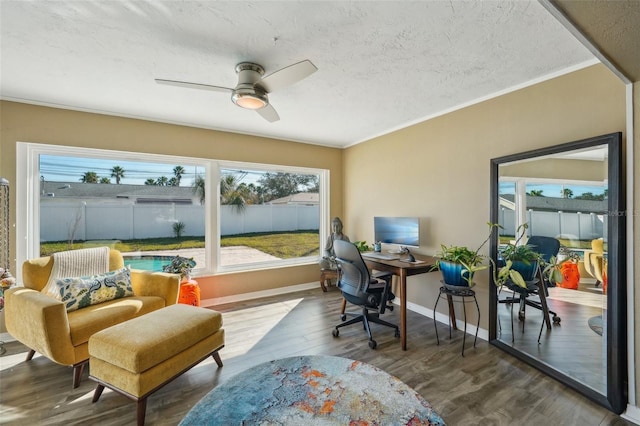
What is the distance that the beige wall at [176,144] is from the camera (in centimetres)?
265

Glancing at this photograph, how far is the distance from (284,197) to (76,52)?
2.87 metres

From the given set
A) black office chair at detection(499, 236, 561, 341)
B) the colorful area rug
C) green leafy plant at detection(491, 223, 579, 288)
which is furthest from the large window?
black office chair at detection(499, 236, 561, 341)

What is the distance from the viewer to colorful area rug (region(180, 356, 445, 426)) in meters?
1.09

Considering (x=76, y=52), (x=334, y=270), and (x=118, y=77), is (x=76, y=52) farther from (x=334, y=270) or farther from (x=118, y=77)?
(x=334, y=270)

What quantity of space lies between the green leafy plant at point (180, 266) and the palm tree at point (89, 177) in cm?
129

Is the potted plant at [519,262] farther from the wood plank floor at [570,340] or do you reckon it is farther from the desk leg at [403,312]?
the desk leg at [403,312]

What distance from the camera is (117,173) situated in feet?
10.6

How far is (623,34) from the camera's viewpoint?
124 cm

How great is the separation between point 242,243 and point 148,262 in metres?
1.21

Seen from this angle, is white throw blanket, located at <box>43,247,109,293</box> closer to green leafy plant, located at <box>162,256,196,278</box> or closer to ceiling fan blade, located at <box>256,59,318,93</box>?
green leafy plant, located at <box>162,256,196,278</box>

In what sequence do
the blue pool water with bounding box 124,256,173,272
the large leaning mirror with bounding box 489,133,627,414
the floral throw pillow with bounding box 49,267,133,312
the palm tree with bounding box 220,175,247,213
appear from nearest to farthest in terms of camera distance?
the large leaning mirror with bounding box 489,133,627,414, the floral throw pillow with bounding box 49,267,133,312, the blue pool water with bounding box 124,256,173,272, the palm tree with bounding box 220,175,247,213

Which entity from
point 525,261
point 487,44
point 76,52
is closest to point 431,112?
point 487,44

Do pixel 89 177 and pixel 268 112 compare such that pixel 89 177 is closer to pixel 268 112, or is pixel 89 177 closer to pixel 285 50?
pixel 268 112

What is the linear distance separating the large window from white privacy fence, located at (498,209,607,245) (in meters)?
2.76
